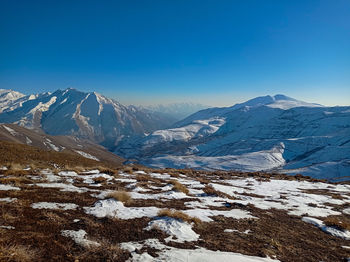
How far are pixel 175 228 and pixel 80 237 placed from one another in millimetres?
3382

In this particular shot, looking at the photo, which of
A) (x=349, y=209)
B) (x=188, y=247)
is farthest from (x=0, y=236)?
(x=349, y=209)

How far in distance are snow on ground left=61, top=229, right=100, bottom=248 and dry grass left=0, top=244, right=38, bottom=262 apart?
1.20m

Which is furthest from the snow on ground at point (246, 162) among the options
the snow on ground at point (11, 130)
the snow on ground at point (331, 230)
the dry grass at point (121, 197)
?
the dry grass at point (121, 197)

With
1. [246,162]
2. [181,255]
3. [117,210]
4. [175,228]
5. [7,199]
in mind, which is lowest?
[246,162]

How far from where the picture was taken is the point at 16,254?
4.75 meters

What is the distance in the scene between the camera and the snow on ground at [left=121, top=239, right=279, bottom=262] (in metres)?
5.52

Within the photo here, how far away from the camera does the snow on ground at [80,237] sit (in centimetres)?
593

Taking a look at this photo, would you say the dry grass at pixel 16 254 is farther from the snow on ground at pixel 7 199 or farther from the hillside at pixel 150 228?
the snow on ground at pixel 7 199

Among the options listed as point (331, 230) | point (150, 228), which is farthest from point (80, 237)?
point (331, 230)

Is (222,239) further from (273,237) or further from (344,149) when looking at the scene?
(344,149)

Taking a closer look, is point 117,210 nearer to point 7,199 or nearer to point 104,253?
point 104,253

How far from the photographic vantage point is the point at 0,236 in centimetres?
570

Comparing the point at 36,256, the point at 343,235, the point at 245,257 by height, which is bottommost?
the point at 343,235

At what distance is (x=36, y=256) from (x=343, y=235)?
12.8 m
